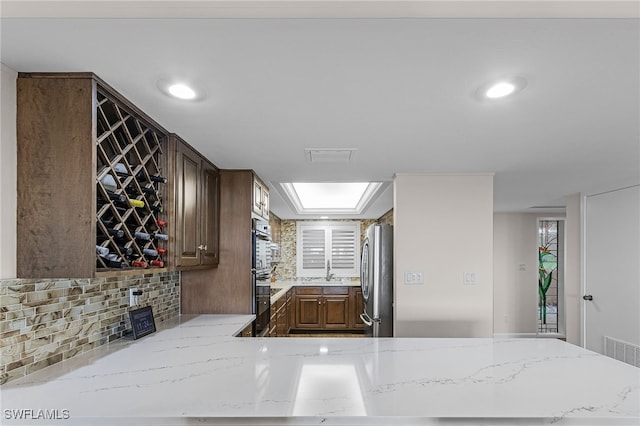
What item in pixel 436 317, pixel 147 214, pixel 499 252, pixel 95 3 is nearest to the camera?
pixel 95 3

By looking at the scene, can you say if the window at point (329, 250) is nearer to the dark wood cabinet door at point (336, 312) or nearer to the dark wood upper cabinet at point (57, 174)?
the dark wood cabinet door at point (336, 312)

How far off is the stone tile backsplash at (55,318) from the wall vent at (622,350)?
14.7 feet

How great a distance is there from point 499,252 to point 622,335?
283 cm

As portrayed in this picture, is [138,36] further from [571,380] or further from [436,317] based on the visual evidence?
[436,317]

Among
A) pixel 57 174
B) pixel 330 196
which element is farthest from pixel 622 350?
pixel 57 174

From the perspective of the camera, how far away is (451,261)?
3354mm

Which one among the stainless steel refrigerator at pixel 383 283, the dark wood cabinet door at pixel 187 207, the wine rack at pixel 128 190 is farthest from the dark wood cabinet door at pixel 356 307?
the wine rack at pixel 128 190

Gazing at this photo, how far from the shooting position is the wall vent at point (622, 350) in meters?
3.72

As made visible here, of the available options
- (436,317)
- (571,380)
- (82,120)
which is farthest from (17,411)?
(436,317)

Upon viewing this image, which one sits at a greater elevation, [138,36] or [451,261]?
[138,36]

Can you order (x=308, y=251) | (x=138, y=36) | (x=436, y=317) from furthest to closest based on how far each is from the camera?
(x=308, y=251) < (x=436, y=317) < (x=138, y=36)

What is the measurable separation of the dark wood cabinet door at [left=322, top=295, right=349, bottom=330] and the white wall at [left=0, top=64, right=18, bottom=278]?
5703 mm

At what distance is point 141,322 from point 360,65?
1.99m

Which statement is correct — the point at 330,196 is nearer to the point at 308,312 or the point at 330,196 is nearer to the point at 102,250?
the point at 308,312
